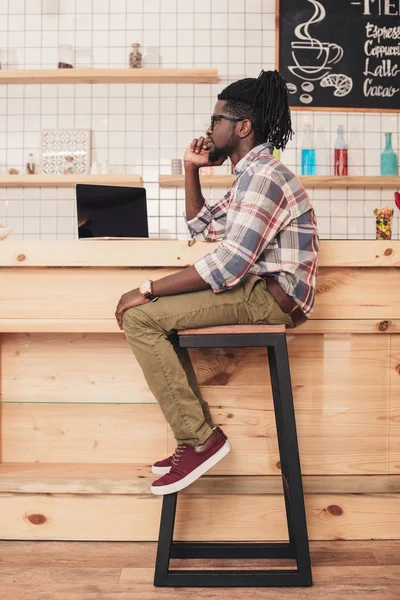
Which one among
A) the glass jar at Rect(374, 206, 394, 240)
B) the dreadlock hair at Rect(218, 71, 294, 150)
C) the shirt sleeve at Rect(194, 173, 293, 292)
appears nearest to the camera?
the shirt sleeve at Rect(194, 173, 293, 292)

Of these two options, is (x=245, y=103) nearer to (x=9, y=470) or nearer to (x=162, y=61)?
(x=9, y=470)

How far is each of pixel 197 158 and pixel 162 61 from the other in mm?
2101

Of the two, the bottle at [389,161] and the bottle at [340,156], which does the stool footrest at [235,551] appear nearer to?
the bottle at [340,156]

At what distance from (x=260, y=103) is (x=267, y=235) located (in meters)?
0.46

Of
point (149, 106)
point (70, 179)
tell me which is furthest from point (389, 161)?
point (70, 179)

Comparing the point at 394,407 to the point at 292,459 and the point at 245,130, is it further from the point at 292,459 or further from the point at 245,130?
the point at 245,130

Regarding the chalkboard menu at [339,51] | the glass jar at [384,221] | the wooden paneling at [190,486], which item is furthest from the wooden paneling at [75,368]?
the chalkboard menu at [339,51]

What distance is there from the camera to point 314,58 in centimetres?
400

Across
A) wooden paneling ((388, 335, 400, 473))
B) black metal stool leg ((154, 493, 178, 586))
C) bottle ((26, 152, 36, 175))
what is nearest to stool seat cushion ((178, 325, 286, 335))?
black metal stool leg ((154, 493, 178, 586))

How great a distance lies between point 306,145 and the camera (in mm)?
4008

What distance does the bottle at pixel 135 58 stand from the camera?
A: 12.8ft

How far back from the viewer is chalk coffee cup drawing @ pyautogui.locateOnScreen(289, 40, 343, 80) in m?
3.99

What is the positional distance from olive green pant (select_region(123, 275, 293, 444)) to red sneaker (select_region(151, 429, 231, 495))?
0.09 feet

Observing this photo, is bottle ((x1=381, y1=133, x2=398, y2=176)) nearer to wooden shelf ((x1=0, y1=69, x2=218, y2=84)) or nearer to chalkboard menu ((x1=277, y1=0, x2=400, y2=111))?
chalkboard menu ((x1=277, y1=0, x2=400, y2=111))
